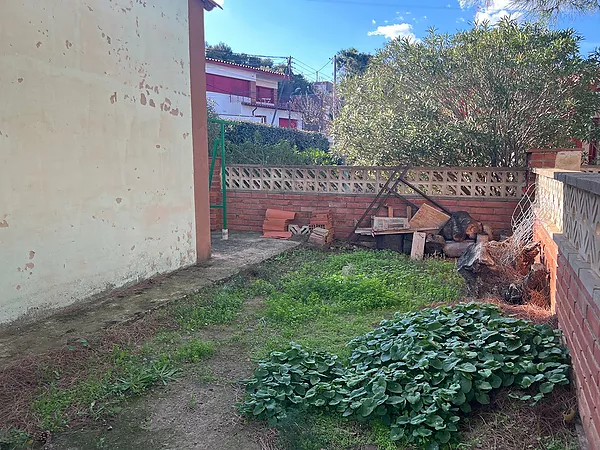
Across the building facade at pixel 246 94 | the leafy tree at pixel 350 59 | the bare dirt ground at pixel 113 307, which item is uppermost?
the leafy tree at pixel 350 59

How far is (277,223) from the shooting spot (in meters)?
8.65

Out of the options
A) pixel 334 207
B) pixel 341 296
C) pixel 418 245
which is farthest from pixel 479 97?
pixel 341 296

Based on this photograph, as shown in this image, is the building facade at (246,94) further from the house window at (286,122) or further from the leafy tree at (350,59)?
the leafy tree at (350,59)

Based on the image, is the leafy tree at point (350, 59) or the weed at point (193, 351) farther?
the leafy tree at point (350, 59)

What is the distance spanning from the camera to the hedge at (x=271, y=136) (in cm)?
1283

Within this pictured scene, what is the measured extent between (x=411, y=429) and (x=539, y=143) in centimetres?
662

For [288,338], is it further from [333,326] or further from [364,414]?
[364,414]

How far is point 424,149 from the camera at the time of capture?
807 centimetres

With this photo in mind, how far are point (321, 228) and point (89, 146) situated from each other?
4.48 metres

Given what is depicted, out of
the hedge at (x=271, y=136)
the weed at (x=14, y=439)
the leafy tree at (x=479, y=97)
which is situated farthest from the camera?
the hedge at (x=271, y=136)

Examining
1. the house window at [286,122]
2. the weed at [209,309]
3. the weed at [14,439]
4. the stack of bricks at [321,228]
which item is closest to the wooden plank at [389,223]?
the stack of bricks at [321,228]

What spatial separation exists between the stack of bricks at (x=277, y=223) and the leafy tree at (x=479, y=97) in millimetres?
2007

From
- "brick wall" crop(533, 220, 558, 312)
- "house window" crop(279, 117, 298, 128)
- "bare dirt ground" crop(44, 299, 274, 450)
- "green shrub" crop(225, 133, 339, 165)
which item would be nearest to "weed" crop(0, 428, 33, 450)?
"bare dirt ground" crop(44, 299, 274, 450)

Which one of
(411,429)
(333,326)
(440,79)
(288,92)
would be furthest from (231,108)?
(411,429)
